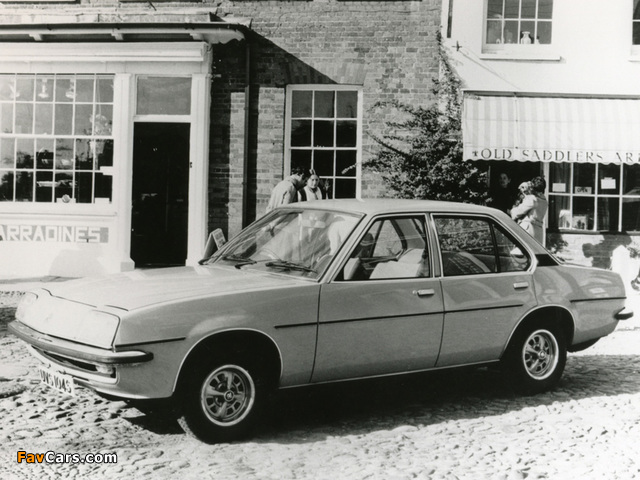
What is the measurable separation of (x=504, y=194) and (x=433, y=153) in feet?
5.03

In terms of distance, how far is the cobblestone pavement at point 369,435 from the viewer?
14.7ft

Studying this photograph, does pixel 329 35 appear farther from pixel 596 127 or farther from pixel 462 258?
pixel 462 258

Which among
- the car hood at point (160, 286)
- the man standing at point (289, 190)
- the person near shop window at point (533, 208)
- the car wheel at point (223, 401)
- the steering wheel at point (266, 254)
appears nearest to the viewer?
the car wheel at point (223, 401)

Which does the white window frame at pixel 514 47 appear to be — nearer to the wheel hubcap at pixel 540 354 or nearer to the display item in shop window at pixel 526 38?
the display item in shop window at pixel 526 38

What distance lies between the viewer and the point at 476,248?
→ 241 inches

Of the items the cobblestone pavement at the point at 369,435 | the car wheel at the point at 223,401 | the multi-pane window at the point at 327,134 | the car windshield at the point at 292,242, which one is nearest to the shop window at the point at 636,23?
the multi-pane window at the point at 327,134

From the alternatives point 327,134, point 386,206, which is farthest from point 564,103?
point 386,206

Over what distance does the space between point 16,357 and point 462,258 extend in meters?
4.21

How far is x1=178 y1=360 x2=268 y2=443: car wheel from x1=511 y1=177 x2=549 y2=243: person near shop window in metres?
7.51

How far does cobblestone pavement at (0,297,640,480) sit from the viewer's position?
448 centimetres

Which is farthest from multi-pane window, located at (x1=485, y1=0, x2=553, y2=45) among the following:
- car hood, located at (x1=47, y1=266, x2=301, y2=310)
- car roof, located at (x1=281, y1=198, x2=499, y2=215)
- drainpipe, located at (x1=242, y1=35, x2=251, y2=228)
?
car hood, located at (x1=47, y1=266, x2=301, y2=310)

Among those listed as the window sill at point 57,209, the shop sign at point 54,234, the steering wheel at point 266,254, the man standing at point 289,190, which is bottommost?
the shop sign at point 54,234

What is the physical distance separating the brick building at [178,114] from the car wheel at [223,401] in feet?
26.5

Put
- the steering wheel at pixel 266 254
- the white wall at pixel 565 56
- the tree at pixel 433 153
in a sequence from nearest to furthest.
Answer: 1. the steering wheel at pixel 266 254
2. the tree at pixel 433 153
3. the white wall at pixel 565 56
